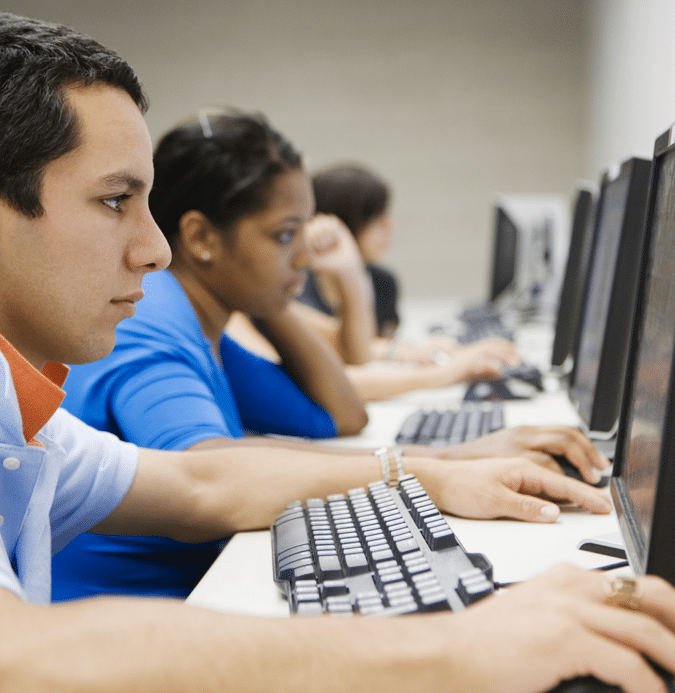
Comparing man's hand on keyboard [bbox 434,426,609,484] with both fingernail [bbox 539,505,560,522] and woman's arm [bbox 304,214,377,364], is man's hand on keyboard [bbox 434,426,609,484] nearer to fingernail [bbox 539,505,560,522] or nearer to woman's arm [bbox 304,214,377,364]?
fingernail [bbox 539,505,560,522]

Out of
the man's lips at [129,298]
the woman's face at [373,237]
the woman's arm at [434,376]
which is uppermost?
the man's lips at [129,298]

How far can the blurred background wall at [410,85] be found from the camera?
185 inches

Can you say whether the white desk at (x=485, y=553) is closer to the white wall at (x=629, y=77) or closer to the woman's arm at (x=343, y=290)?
the white wall at (x=629, y=77)

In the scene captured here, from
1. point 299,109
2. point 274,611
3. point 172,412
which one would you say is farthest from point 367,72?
point 274,611

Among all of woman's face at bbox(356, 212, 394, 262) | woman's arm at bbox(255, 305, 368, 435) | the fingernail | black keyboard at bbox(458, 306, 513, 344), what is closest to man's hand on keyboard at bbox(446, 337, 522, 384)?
woman's arm at bbox(255, 305, 368, 435)

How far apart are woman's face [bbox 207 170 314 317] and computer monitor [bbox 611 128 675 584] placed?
732mm

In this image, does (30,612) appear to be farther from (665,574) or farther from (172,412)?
(172,412)

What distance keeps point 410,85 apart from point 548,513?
4355 millimetres

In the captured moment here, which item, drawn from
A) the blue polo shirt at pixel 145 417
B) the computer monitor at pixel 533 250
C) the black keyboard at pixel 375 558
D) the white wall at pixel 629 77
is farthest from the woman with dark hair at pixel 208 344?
the computer monitor at pixel 533 250

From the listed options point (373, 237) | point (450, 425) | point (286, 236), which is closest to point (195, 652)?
point (450, 425)

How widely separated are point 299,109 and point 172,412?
→ 4190 millimetres

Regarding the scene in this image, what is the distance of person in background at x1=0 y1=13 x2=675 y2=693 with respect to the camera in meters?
0.42

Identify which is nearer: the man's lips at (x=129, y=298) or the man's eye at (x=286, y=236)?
the man's lips at (x=129, y=298)

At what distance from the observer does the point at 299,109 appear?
4.84 m
